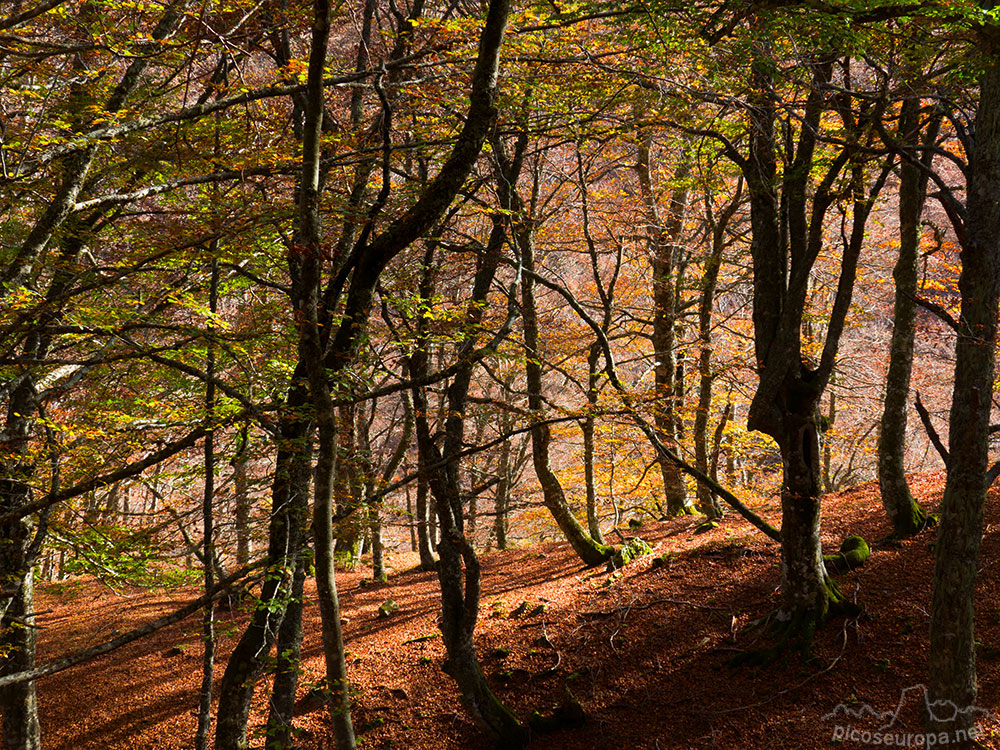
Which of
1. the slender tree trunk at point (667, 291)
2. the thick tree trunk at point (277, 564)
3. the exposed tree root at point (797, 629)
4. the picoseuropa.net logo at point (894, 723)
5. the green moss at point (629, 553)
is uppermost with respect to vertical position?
the slender tree trunk at point (667, 291)

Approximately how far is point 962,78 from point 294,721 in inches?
320

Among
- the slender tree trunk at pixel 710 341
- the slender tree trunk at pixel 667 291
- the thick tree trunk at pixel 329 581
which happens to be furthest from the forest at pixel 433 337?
the slender tree trunk at pixel 667 291

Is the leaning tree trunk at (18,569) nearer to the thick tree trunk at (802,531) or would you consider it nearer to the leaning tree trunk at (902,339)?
the thick tree trunk at (802,531)

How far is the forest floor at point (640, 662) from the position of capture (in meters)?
5.50

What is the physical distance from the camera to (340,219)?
5375mm

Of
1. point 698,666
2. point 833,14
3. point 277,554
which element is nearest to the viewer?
point 833,14

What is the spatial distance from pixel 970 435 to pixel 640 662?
14.2 ft

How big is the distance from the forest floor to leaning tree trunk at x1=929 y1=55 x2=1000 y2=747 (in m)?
1.20

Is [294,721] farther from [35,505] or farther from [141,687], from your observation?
[35,505]

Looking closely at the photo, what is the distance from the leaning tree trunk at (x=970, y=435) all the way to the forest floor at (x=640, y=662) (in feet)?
3.94

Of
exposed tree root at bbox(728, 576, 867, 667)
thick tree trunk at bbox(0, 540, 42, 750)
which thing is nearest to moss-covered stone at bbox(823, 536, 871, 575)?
exposed tree root at bbox(728, 576, 867, 667)

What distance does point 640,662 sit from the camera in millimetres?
6961

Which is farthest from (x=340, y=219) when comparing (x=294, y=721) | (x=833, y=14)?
(x=294, y=721)

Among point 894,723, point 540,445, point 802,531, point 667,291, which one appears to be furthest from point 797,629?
point 667,291
